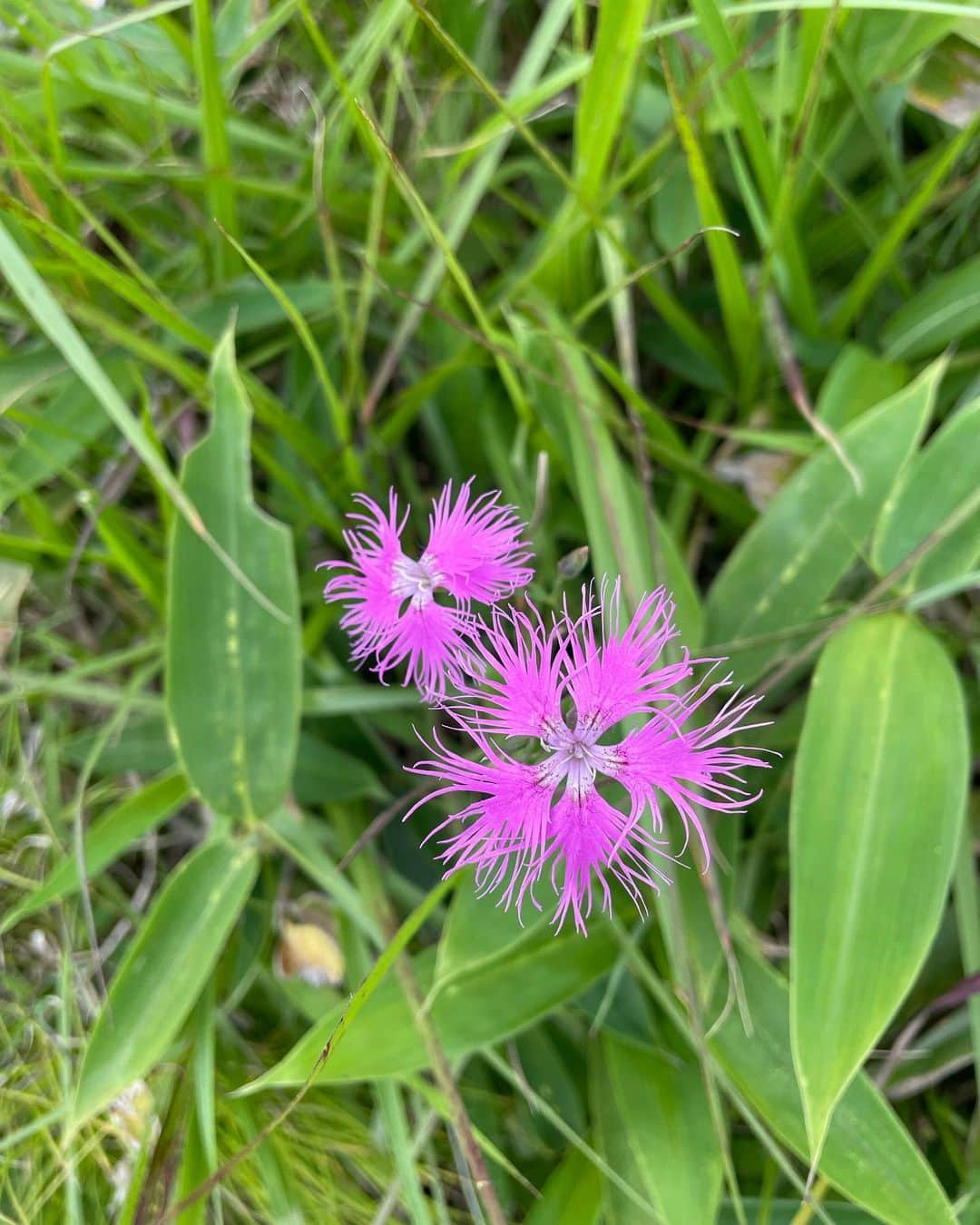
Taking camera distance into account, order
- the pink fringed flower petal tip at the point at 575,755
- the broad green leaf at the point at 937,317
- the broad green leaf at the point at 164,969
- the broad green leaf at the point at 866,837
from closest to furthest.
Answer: the pink fringed flower petal tip at the point at 575,755 < the broad green leaf at the point at 866,837 < the broad green leaf at the point at 164,969 < the broad green leaf at the point at 937,317

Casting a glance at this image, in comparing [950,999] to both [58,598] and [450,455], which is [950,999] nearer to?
[450,455]

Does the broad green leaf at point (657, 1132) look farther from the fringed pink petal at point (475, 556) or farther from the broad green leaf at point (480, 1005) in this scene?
the fringed pink petal at point (475, 556)

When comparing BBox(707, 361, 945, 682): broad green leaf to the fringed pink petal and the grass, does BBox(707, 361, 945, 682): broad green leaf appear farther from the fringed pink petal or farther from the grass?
the fringed pink petal

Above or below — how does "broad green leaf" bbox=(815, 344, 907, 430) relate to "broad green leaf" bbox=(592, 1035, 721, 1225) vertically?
above

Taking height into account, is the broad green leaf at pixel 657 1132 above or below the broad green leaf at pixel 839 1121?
below

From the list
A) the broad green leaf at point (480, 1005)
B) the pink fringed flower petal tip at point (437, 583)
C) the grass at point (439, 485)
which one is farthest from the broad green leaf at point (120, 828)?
the pink fringed flower petal tip at point (437, 583)

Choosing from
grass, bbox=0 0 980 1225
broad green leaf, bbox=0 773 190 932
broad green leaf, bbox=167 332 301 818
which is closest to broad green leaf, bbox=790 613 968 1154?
grass, bbox=0 0 980 1225

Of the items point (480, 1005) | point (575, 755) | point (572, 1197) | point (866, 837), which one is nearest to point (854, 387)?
point (866, 837)
